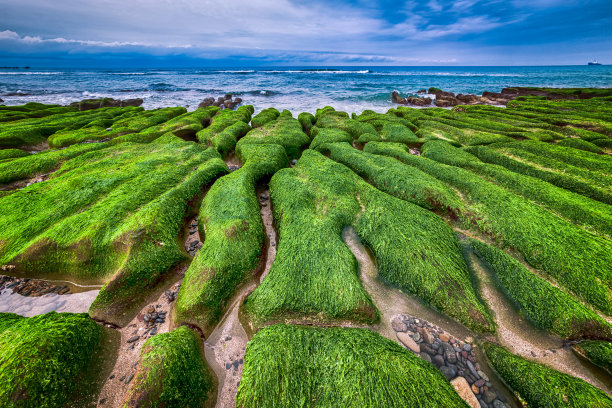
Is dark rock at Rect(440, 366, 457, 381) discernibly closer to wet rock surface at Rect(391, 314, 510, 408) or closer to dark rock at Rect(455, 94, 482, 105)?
wet rock surface at Rect(391, 314, 510, 408)

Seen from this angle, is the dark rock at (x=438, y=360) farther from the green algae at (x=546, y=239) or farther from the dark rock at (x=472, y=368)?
the green algae at (x=546, y=239)

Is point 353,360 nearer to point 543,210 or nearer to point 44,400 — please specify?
point 44,400

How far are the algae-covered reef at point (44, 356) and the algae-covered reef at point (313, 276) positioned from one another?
17 mm

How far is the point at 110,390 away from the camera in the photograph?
2.83 m

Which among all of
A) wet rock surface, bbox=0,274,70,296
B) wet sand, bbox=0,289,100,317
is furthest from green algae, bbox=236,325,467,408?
wet rock surface, bbox=0,274,70,296

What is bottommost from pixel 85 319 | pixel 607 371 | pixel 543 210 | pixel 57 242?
pixel 607 371

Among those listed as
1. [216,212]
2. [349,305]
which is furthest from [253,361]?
[216,212]

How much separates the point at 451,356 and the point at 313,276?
238 centimetres

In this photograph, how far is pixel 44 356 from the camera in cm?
268

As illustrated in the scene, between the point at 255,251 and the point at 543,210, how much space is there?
699cm

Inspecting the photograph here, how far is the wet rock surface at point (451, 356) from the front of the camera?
2880 millimetres

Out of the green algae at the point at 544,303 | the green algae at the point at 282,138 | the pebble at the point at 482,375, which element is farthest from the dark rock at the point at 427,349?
the green algae at the point at 282,138

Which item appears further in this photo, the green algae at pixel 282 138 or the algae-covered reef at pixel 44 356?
the green algae at pixel 282 138

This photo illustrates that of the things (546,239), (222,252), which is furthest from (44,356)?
(546,239)
